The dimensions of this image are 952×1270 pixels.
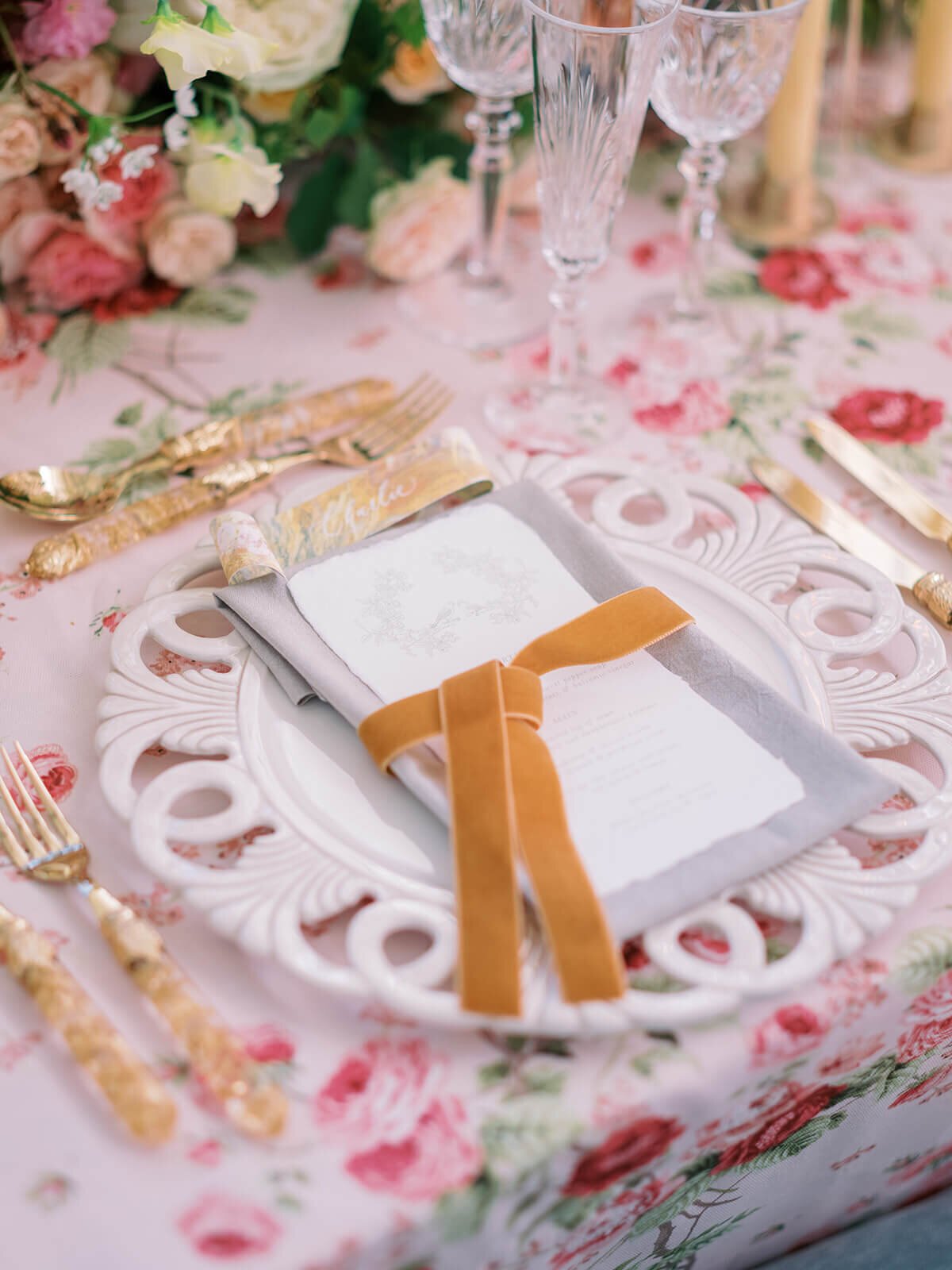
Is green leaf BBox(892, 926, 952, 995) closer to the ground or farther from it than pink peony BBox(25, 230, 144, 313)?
closer to the ground

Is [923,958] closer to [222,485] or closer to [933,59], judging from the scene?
[222,485]

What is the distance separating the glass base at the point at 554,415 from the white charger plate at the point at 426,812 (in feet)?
0.47

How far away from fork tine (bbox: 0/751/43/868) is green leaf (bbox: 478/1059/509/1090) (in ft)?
0.90

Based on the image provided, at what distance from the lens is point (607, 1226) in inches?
A: 24.5

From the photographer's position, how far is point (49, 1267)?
1.64ft

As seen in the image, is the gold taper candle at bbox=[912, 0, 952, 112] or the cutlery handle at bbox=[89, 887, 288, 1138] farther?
the gold taper candle at bbox=[912, 0, 952, 112]

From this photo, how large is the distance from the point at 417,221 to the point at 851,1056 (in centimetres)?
80

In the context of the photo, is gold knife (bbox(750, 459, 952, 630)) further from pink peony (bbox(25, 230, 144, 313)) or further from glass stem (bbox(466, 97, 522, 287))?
pink peony (bbox(25, 230, 144, 313))

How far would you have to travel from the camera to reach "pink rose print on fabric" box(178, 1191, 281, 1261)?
50 cm

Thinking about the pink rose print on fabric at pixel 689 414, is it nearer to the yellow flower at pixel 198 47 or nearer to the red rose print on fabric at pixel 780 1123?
the yellow flower at pixel 198 47

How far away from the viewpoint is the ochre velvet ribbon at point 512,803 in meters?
0.54

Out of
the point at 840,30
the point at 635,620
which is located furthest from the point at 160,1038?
the point at 840,30

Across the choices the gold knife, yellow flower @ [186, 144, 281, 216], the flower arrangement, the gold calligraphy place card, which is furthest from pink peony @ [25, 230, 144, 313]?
the gold knife

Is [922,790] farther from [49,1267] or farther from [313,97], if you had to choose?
[313,97]
